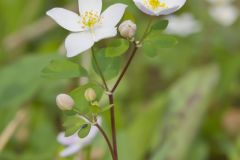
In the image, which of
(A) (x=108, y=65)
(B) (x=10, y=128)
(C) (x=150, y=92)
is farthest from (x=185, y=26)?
(A) (x=108, y=65)

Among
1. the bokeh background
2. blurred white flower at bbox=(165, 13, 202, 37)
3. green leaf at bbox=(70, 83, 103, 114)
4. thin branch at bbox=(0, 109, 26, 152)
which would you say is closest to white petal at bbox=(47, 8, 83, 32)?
green leaf at bbox=(70, 83, 103, 114)

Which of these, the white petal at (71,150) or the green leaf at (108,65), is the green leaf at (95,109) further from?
the white petal at (71,150)

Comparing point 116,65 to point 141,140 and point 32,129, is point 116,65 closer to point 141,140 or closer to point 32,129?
point 141,140

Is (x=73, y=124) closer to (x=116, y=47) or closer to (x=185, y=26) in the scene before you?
(x=116, y=47)

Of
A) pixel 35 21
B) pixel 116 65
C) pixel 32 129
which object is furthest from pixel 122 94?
pixel 116 65

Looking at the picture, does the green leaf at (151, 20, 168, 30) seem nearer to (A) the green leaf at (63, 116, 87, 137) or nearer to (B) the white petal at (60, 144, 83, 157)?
(A) the green leaf at (63, 116, 87, 137)

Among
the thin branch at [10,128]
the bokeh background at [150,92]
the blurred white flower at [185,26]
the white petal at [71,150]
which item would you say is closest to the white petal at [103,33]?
the white petal at [71,150]

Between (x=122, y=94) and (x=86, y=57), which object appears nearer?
(x=86, y=57)
